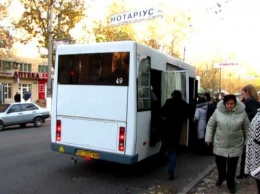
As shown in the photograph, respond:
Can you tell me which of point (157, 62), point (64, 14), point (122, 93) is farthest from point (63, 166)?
point (64, 14)

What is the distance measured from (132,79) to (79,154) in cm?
198

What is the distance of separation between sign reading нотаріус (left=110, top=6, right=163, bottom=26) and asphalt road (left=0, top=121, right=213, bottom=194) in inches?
166

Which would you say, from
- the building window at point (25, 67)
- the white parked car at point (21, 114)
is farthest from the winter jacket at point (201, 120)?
the building window at point (25, 67)

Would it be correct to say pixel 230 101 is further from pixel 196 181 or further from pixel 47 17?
pixel 47 17

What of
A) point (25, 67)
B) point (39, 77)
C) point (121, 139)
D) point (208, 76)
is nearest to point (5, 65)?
point (25, 67)

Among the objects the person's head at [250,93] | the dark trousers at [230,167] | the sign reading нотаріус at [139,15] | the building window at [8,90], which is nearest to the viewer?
the dark trousers at [230,167]

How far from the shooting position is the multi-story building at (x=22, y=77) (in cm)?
4494

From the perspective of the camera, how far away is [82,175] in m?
8.05

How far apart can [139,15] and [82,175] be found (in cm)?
564

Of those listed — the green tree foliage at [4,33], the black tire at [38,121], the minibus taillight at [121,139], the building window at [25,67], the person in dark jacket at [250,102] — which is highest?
the green tree foliage at [4,33]

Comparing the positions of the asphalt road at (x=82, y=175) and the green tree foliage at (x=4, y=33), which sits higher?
the green tree foliage at (x=4, y=33)

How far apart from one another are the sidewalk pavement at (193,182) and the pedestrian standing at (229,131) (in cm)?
39

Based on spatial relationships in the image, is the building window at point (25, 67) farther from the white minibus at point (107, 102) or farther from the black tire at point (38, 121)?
the white minibus at point (107, 102)

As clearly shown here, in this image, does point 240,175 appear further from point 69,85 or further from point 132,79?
point 69,85
